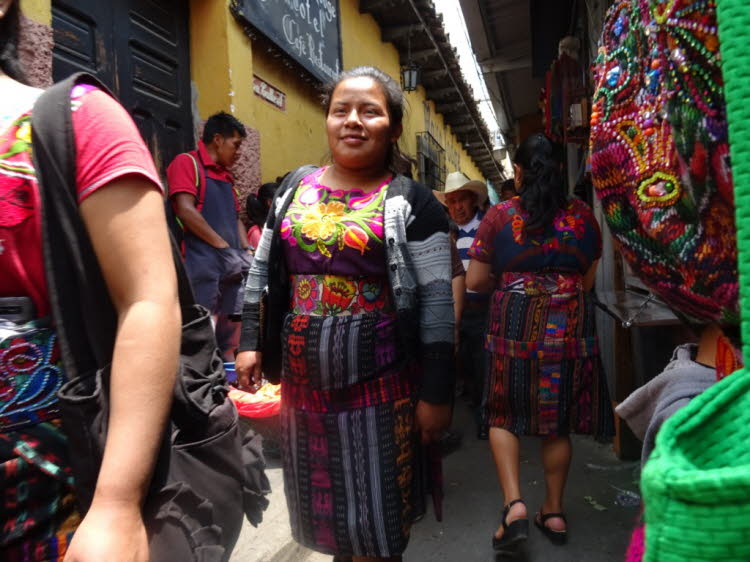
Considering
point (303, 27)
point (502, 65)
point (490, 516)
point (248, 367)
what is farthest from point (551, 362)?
point (502, 65)

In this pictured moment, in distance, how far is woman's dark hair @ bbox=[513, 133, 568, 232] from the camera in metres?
2.56

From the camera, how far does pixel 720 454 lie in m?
0.41

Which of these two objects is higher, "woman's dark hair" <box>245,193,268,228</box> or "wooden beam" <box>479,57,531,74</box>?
"wooden beam" <box>479,57,531,74</box>

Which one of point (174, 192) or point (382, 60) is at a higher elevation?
point (382, 60)

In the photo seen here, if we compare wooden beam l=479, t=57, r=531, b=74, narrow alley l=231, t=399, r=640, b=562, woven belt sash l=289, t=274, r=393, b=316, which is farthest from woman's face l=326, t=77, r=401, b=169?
wooden beam l=479, t=57, r=531, b=74

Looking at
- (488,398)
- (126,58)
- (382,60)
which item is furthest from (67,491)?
(382,60)

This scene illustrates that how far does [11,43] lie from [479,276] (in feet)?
7.28

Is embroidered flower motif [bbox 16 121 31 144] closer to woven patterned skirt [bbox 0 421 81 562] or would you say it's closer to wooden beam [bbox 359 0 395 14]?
woven patterned skirt [bbox 0 421 81 562]

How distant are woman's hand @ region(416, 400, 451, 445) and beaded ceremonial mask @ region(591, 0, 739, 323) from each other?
3.86 feet

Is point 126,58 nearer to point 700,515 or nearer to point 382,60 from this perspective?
point 700,515

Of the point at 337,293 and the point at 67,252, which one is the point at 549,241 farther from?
the point at 67,252

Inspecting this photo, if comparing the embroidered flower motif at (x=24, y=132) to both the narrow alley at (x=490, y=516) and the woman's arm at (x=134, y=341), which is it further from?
the narrow alley at (x=490, y=516)

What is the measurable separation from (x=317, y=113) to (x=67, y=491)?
235 inches

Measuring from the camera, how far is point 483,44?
7047 mm
